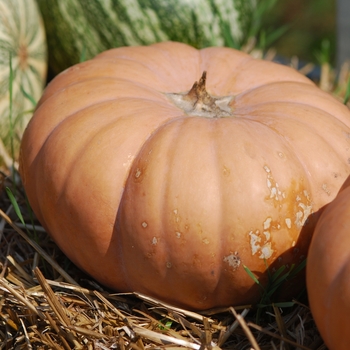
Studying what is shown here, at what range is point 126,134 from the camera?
1.71 m

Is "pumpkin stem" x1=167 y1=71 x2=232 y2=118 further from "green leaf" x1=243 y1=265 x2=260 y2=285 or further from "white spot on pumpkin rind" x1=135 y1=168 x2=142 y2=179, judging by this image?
"green leaf" x1=243 y1=265 x2=260 y2=285

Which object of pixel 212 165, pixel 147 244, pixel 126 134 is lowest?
pixel 147 244

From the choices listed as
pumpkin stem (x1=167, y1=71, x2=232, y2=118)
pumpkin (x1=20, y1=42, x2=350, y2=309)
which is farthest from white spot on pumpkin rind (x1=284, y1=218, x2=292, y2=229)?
pumpkin stem (x1=167, y1=71, x2=232, y2=118)

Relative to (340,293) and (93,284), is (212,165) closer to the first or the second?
(340,293)

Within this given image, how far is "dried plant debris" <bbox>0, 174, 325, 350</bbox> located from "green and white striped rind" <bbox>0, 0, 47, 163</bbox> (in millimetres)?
909

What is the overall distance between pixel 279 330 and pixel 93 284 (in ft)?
1.93

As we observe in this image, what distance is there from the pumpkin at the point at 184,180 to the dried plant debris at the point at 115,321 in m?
0.06

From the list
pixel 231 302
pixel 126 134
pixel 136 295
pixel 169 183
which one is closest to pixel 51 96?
pixel 126 134

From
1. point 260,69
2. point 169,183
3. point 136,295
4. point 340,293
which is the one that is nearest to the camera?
point 340,293

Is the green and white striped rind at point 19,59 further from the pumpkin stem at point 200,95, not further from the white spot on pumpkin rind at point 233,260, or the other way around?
the white spot on pumpkin rind at point 233,260

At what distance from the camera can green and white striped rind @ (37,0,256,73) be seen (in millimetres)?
2830

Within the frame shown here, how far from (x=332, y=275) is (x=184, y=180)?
1.45 ft

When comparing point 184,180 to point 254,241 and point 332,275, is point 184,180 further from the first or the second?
point 332,275

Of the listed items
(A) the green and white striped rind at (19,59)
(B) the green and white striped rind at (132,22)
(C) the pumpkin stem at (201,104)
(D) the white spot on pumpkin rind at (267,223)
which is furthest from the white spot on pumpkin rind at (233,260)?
(B) the green and white striped rind at (132,22)
